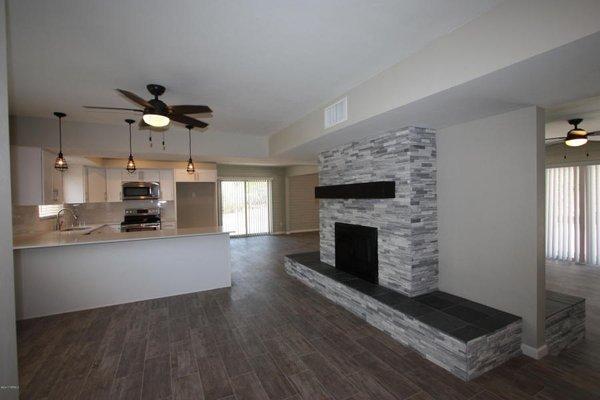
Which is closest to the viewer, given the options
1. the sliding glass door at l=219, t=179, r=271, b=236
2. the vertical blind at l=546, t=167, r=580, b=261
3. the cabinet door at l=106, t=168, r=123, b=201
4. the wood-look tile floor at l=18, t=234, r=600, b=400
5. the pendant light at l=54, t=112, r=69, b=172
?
the wood-look tile floor at l=18, t=234, r=600, b=400

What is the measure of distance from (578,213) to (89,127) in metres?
9.60

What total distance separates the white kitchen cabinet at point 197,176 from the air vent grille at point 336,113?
4971mm

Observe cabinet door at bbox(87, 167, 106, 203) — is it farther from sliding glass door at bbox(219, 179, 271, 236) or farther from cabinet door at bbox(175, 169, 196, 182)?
sliding glass door at bbox(219, 179, 271, 236)

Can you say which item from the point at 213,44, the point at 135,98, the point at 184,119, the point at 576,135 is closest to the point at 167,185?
the point at 184,119

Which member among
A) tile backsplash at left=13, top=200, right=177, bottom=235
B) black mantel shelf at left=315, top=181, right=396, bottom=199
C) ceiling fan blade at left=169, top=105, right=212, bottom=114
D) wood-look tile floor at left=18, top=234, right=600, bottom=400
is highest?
ceiling fan blade at left=169, top=105, right=212, bottom=114

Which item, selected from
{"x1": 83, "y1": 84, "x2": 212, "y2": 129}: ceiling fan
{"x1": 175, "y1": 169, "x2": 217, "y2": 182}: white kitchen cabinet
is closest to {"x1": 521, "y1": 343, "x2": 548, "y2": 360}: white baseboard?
{"x1": 83, "y1": 84, "x2": 212, "y2": 129}: ceiling fan

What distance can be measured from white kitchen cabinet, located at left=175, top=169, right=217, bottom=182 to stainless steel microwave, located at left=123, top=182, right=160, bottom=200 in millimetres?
604

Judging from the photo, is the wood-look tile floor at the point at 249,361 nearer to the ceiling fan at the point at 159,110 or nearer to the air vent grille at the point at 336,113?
the ceiling fan at the point at 159,110

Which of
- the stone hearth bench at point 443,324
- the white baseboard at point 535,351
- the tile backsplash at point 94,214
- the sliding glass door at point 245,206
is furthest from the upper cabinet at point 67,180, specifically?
the white baseboard at point 535,351

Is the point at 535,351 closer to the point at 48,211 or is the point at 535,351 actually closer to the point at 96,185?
the point at 48,211

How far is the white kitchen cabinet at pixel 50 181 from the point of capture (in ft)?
13.6

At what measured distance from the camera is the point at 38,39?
2.03m

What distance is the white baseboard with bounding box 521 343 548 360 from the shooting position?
246 centimetres

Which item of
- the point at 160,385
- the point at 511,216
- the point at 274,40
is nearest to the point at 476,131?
the point at 511,216
